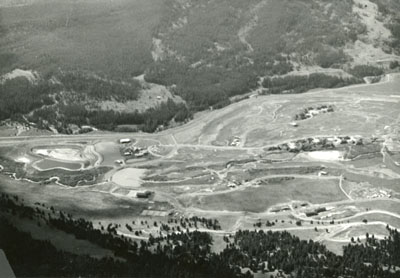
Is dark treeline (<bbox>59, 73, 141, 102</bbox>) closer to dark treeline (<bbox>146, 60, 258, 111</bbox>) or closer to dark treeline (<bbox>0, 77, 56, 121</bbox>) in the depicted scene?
dark treeline (<bbox>0, 77, 56, 121</bbox>)

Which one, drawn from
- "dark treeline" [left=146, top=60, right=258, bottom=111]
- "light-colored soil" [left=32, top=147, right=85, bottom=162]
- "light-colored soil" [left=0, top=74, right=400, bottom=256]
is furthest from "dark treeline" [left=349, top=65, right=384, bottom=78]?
"light-colored soil" [left=32, top=147, right=85, bottom=162]

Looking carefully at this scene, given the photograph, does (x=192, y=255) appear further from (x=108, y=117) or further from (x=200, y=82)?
(x=200, y=82)

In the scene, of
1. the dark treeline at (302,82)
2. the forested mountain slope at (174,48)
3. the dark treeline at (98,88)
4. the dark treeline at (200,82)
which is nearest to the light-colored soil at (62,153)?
the forested mountain slope at (174,48)

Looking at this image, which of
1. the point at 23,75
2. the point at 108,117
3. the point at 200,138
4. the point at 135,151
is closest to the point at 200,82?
the point at 200,138

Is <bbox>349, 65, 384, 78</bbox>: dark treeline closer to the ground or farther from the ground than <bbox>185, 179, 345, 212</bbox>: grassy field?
farther from the ground

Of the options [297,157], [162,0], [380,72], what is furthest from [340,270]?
[162,0]
